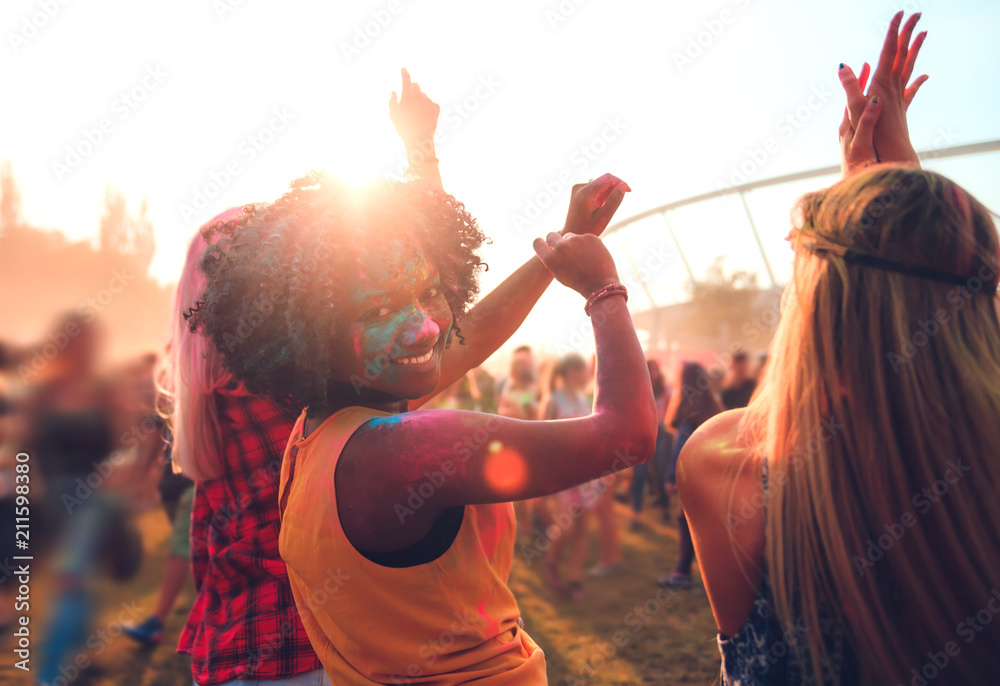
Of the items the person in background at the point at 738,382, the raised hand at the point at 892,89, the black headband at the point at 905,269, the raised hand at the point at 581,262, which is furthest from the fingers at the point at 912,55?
the person in background at the point at 738,382

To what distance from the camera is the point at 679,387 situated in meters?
6.34

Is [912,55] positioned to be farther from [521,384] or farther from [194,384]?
[521,384]

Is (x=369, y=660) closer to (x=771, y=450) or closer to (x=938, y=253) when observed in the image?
(x=771, y=450)

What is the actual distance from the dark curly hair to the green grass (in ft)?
12.4

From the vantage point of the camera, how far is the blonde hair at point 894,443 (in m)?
0.98

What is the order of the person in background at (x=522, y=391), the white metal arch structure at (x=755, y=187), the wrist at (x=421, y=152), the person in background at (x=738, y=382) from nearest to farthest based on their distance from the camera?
the wrist at (x=421, y=152)
the person in background at (x=738, y=382)
the person in background at (x=522, y=391)
the white metal arch structure at (x=755, y=187)

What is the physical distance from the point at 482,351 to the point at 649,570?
216 inches

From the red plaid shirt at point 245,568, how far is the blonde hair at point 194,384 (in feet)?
0.12

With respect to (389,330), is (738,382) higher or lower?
lower

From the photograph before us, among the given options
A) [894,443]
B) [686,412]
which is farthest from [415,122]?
[686,412]

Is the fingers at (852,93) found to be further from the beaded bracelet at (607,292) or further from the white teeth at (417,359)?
the white teeth at (417,359)

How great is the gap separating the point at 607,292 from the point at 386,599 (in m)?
0.71

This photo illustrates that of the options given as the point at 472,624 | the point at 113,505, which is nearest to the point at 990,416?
the point at 472,624

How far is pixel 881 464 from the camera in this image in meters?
0.99
